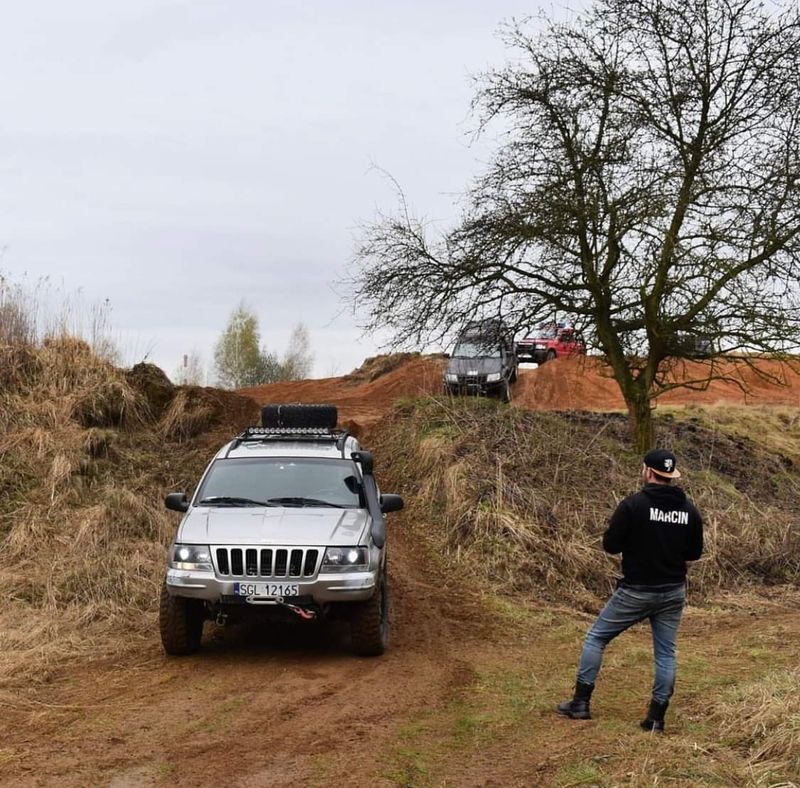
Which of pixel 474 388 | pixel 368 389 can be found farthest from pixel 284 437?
pixel 368 389

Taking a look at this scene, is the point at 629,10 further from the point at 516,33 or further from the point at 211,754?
the point at 211,754

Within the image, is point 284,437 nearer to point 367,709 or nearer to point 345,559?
point 345,559

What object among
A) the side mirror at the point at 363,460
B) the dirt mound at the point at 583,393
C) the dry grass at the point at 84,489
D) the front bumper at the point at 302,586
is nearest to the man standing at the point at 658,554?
the front bumper at the point at 302,586

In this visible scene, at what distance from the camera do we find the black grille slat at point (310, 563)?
8305mm

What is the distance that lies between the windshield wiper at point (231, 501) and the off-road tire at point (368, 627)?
4.71 feet

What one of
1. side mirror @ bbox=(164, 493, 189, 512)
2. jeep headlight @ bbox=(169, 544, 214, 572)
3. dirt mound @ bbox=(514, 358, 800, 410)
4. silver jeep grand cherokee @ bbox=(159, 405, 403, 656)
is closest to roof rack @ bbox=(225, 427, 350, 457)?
silver jeep grand cherokee @ bbox=(159, 405, 403, 656)

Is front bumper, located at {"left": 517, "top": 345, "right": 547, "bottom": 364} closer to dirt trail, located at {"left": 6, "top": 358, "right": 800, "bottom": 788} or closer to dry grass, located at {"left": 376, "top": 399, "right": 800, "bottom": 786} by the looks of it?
dry grass, located at {"left": 376, "top": 399, "right": 800, "bottom": 786}

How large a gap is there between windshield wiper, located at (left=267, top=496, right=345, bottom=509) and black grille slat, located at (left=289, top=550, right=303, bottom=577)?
99cm

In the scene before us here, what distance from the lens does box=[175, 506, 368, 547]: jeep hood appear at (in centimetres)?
844

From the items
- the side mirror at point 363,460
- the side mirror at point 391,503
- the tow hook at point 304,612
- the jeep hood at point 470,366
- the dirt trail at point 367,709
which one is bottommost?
the dirt trail at point 367,709

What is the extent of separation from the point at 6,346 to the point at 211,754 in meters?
13.8

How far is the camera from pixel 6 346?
17938mm

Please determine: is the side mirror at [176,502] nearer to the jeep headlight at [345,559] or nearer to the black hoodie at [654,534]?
the jeep headlight at [345,559]

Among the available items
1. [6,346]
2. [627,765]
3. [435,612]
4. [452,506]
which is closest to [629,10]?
[452,506]
